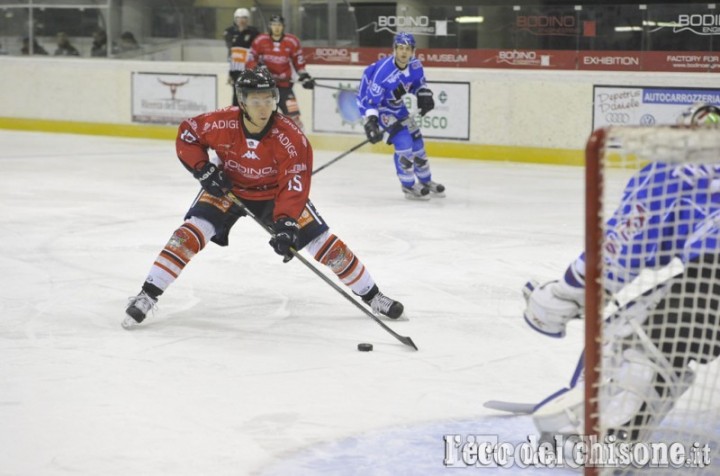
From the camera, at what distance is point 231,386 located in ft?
11.5

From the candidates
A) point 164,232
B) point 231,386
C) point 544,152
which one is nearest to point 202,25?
point 544,152

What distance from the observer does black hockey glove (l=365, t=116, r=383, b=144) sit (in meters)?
7.68

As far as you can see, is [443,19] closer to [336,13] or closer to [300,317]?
[336,13]

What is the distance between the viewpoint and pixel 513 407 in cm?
320

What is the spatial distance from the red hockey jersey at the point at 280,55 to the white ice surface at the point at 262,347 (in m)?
3.00

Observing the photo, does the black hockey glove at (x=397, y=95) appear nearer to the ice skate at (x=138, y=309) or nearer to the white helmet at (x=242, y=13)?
the white helmet at (x=242, y=13)

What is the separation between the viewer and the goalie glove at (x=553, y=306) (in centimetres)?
A: 254

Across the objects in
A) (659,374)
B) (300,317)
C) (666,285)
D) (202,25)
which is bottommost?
(300,317)

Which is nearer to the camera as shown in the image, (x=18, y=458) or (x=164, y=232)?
(x=18, y=458)

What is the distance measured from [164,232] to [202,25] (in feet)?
20.0

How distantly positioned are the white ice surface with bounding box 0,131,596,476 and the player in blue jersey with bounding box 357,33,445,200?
0.42 m

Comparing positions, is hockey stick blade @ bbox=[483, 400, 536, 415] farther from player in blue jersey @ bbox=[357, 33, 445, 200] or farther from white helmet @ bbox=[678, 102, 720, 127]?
player in blue jersey @ bbox=[357, 33, 445, 200]

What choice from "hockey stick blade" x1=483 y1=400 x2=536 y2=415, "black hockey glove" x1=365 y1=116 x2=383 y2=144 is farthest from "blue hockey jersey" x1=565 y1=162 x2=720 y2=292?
"black hockey glove" x1=365 y1=116 x2=383 y2=144

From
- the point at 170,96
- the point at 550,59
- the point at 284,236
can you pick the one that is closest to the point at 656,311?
the point at 284,236
